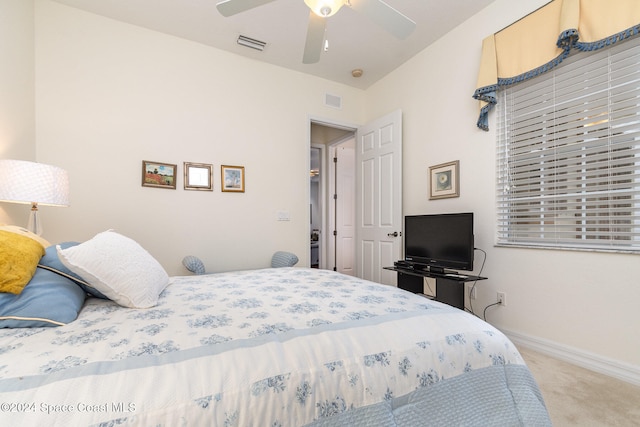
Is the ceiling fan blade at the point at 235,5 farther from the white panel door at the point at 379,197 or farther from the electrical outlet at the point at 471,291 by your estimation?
the electrical outlet at the point at 471,291

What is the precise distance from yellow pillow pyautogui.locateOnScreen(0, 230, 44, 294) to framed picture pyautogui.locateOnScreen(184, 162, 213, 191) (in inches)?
79.3

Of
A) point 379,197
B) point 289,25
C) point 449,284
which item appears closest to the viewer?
point 449,284

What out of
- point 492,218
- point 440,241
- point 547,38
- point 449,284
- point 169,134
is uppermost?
point 547,38

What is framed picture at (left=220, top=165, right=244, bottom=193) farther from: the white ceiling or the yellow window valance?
the yellow window valance

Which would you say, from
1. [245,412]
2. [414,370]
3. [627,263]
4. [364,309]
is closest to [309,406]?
[245,412]

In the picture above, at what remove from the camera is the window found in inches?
76.1

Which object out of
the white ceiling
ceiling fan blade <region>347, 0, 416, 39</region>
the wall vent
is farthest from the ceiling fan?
the wall vent

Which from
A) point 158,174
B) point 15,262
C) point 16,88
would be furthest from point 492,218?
point 16,88

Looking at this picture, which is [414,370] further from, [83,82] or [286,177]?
[83,82]

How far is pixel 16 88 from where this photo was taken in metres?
2.26

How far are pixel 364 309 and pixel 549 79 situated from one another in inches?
97.4

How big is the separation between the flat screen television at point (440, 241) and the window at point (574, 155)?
0.36 meters

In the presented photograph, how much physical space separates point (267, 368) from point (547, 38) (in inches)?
117

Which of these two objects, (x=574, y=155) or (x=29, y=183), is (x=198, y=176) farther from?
(x=574, y=155)
